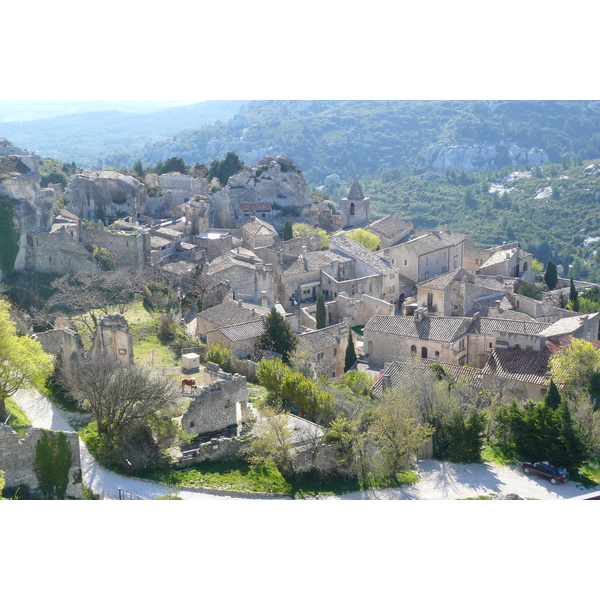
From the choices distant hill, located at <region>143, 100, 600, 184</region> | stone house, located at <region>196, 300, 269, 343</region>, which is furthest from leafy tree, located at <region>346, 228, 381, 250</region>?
distant hill, located at <region>143, 100, 600, 184</region>

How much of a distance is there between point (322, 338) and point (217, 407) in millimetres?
9559

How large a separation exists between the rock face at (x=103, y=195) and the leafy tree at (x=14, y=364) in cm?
2383

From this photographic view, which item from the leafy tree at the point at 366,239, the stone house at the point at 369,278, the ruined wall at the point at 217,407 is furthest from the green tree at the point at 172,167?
the ruined wall at the point at 217,407

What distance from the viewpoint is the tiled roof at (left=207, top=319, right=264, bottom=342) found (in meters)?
25.8

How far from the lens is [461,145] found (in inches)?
4466

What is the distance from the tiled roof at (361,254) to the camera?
36.2 metres

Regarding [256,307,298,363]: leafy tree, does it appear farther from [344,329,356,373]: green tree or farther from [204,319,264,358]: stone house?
[344,329,356,373]: green tree

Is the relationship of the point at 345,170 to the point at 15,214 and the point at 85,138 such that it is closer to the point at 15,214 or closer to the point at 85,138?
the point at 85,138

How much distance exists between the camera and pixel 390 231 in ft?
144

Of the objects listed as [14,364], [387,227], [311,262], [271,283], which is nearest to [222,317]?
[271,283]

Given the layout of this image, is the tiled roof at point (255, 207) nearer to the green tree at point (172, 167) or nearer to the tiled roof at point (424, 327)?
the green tree at point (172, 167)

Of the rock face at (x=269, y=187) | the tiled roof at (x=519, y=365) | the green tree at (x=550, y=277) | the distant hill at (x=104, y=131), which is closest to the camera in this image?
the tiled roof at (x=519, y=365)

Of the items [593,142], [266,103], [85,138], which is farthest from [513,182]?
[85,138]

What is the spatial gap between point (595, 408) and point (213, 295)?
15.8 m
